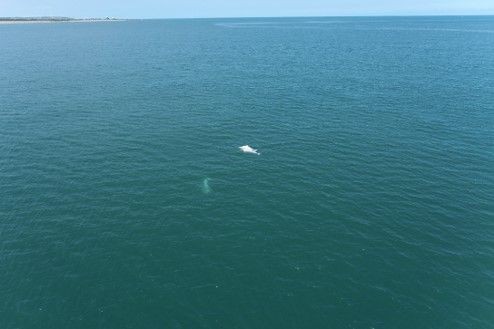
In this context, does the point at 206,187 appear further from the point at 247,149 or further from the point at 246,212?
the point at 247,149

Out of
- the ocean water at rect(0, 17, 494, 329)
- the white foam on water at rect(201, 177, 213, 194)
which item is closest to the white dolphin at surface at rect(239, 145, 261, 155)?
the ocean water at rect(0, 17, 494, 329)

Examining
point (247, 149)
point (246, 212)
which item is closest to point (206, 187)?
point (246, 212)

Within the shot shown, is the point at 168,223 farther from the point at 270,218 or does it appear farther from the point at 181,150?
the point at 181,150

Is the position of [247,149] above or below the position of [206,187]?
above

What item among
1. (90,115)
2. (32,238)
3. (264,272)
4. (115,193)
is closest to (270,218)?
(264,272)

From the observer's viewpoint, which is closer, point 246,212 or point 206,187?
point 246,212

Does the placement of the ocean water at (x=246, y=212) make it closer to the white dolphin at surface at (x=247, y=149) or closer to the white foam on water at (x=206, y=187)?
the white foam on water at (x=206, y=187)

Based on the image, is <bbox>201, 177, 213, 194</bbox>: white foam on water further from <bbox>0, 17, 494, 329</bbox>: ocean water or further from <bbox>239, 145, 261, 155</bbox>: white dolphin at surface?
<bbox>239, 145, 261, 155</bbox>: white dolphin at surface

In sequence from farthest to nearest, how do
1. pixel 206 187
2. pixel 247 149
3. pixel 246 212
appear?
pixel 247 149
pixel 206 187
pixel 246 212
